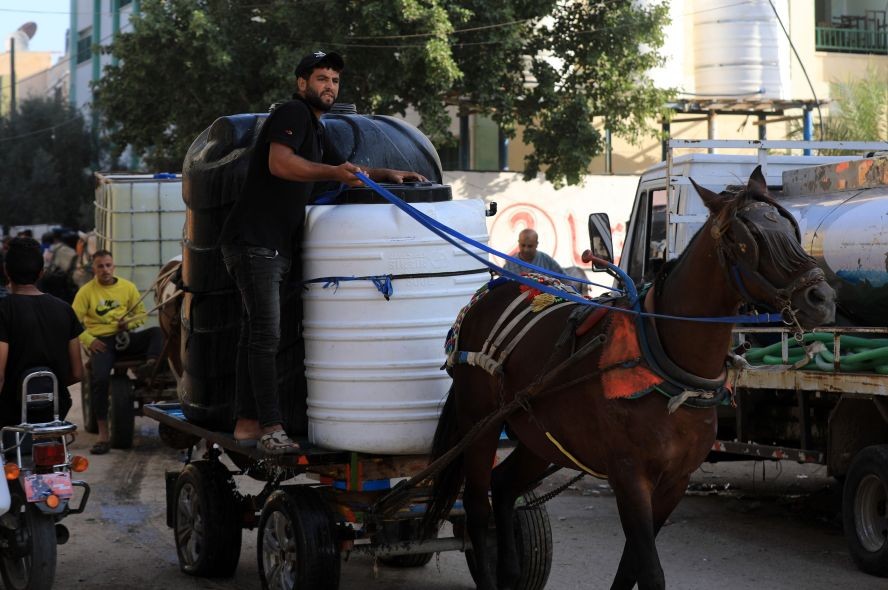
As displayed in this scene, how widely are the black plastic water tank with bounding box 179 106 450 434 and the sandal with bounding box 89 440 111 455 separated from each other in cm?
575

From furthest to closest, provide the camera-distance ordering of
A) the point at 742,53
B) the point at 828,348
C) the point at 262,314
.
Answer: the point at 742,53 → the point at 828,348 → the point at 262,314

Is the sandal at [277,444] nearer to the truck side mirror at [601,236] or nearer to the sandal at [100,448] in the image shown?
the truck side mirror at [601,236]

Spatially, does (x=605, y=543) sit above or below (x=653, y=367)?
below

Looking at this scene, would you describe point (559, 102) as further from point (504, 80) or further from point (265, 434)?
point (265, 434)

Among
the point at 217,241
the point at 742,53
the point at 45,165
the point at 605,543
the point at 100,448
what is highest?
the point at 742,53

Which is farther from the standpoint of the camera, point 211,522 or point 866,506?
point 866,506

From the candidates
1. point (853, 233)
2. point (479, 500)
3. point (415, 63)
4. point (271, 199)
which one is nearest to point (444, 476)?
point (479, 500)

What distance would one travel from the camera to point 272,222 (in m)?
6.20

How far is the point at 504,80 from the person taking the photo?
71.2 ft

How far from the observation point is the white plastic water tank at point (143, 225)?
14.9 m

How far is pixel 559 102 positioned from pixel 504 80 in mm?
1068

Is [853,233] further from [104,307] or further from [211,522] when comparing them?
[104,307]

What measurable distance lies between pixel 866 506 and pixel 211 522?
406 cm

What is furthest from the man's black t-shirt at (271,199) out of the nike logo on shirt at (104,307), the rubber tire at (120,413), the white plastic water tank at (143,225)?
the white plastic water tank at (143,225)
